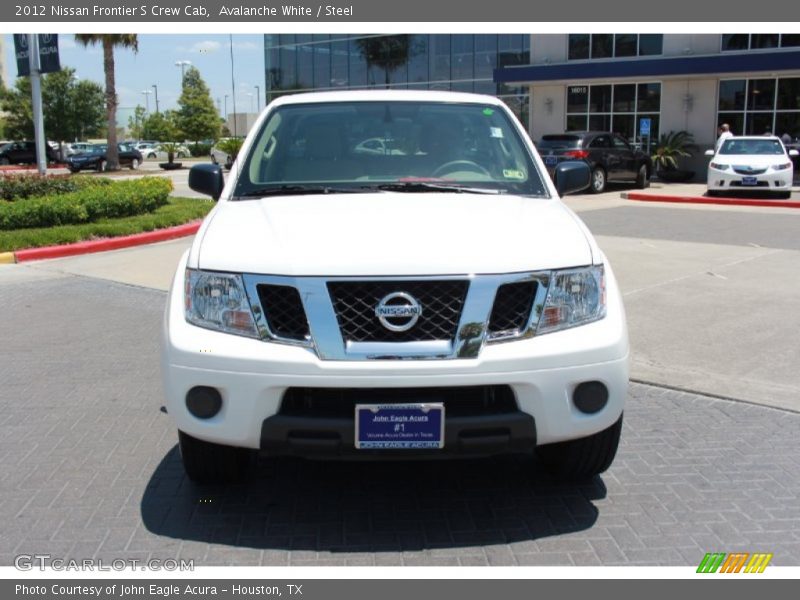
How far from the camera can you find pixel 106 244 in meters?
12.1

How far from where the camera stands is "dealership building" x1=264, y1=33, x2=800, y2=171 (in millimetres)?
26328

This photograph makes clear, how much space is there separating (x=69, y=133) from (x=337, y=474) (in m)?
56.6

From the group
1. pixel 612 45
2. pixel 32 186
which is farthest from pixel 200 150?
pixel 32 186

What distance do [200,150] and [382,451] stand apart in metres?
54.6

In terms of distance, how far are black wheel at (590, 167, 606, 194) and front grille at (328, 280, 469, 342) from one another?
19.8 m

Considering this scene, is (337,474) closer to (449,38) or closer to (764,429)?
(764,429)

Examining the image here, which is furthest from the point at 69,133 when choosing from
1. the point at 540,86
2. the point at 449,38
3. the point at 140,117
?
the point at 140,117

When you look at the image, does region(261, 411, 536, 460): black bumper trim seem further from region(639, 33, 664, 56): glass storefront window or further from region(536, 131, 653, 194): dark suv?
region(639, 33, 664, 56): glass storefront window

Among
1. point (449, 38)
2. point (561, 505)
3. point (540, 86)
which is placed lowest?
point (561, 505)

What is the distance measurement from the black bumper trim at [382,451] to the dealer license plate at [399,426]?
1.3 inches

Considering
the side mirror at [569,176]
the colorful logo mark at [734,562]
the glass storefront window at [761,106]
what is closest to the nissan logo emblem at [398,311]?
the colorful logo mark at [734,562]

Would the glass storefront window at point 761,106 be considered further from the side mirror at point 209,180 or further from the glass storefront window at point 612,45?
the side mirror at point 209,180

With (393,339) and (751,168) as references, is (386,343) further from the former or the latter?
(751,168)

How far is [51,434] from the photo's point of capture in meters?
4.84
